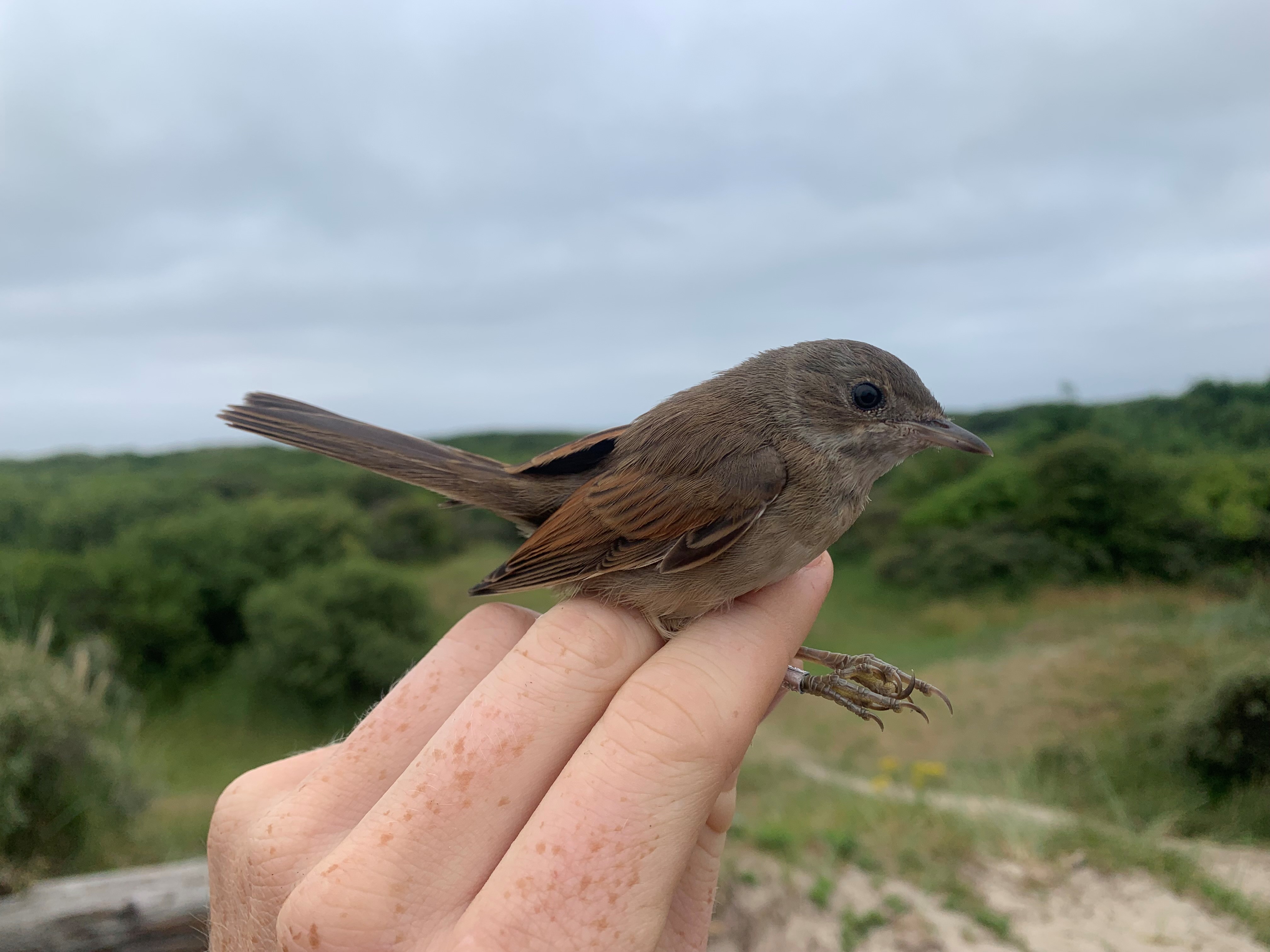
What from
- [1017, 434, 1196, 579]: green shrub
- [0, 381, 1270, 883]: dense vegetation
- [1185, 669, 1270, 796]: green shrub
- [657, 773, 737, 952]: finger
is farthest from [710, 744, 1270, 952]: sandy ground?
[0, 381, 1270, 883]: dense vegetation

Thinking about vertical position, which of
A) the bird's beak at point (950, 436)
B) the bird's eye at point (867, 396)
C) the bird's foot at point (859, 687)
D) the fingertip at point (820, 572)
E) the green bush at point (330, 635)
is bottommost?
the green bush at point (330, 635)

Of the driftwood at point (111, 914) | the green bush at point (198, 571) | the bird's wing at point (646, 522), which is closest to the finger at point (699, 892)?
the bird's wing at point (646, 522)

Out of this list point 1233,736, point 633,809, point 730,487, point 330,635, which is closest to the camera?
Result: point 633,809

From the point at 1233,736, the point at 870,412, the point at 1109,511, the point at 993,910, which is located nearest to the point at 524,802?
the point at 870,412

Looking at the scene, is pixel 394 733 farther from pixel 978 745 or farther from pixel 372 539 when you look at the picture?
pixel 372 539

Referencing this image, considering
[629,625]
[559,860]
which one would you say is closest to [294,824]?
[559,860]

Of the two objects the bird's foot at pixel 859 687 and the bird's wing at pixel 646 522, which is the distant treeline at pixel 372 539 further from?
the bird's foot at pixel 859 687
